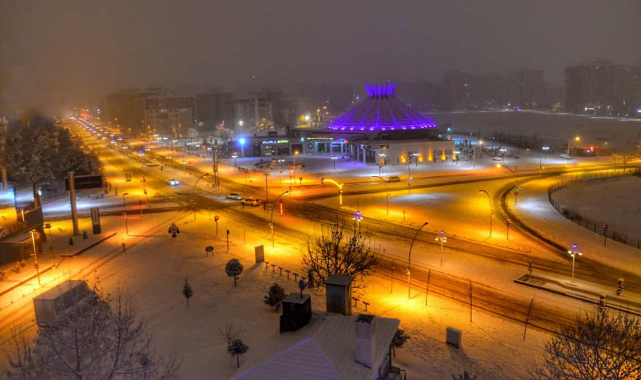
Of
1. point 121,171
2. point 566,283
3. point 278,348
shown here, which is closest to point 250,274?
point 278,348

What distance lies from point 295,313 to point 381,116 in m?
88.9

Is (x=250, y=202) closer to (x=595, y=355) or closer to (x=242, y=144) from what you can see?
(x=595, y=355)

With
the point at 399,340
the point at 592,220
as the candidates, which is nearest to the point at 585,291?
the point at 399,340

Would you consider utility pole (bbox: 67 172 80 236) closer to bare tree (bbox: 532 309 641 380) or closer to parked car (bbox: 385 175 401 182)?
bare tree (bbox: 532 309 641 380)

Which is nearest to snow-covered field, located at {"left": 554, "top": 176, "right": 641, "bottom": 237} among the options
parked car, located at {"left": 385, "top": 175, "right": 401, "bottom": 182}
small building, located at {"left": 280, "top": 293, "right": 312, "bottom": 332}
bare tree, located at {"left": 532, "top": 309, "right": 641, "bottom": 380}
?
parked car, located at {"left": 385, "top": 175, "right": 401, "bottom": 182}

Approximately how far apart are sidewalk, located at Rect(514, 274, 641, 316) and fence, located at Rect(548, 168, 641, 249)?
10331 mm

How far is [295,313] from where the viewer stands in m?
16.2

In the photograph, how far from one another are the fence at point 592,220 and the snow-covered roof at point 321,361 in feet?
92.6

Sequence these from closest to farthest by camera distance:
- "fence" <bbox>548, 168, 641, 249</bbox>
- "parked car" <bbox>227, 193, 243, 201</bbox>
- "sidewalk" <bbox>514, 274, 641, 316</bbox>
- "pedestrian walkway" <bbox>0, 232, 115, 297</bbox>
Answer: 1. "sidewalk" <bbox>514, 274, 641, 316</bbox>
2. "pedestrian walkway" <bbox>0, 232, 115, 297</bbox>
3. "fence" <bbox>548, 168, 641, 249</bbox>
4. "parked car" <bbox>227, 193, 243, 201</bbox>

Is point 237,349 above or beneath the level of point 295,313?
beneath

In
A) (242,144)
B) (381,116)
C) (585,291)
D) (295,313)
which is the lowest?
(585,291)

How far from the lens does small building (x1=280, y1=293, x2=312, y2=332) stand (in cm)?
1609

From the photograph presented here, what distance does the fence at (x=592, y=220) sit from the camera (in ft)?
119

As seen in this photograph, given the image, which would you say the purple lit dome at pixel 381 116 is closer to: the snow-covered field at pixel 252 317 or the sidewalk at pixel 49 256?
the sidewalk at pixel 49 256
